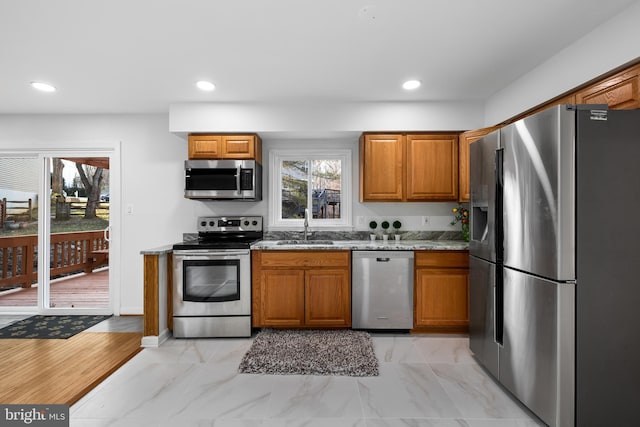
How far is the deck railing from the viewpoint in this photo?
3875mm

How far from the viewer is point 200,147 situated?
337cm

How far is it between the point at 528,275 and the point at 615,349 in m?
0.52

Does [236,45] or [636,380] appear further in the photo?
[236,45]

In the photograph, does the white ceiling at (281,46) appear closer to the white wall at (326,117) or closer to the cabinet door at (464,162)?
the white wall at (326,117)

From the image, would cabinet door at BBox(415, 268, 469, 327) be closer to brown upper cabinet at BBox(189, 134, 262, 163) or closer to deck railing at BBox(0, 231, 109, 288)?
brown upper cabinet at BBox(189, 134, 262, 163)

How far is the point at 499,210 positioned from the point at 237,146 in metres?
2.57

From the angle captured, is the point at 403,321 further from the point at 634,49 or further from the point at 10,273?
the point at 10,273

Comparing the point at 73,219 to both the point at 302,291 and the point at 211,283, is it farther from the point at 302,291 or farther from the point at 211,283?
the point at 302,291

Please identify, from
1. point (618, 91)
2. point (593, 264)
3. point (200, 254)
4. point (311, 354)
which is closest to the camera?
point (593, 264)

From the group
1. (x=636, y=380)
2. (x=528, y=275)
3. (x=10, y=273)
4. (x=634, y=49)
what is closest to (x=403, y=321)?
(x=528, y=275)

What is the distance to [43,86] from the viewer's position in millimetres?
2922

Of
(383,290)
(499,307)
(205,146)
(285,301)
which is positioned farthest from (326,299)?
(205,146)

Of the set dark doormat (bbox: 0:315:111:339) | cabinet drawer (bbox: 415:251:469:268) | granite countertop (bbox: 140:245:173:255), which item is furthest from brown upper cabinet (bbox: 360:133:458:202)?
dark doormat (bbox: 0:315:111:339)

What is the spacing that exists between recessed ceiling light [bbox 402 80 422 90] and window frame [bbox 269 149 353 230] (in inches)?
41.9
